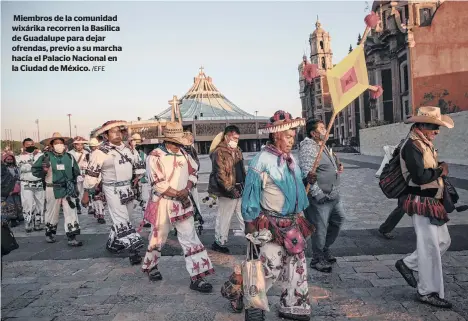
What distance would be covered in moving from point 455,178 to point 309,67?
11.6 m

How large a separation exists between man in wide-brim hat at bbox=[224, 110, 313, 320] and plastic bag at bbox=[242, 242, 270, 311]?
5.7 inches

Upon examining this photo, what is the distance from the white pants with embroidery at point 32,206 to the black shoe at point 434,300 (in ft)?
25.6

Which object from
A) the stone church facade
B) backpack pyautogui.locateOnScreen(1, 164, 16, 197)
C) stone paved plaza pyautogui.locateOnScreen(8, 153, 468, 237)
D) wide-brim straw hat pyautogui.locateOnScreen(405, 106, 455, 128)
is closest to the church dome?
the stone church facade

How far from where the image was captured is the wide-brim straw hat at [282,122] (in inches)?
150

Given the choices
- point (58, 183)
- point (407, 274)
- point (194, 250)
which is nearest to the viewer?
point (407, 274)

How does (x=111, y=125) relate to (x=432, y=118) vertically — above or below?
above

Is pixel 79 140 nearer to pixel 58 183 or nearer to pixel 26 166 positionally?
pixel 26 166

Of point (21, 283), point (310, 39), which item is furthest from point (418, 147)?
point (310, 39)

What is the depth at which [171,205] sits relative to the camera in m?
4.82

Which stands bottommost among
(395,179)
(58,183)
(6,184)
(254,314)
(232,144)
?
(254,314)

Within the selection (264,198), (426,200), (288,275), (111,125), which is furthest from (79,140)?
(426,200)

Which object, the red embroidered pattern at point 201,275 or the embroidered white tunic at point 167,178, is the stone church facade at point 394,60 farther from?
the red embroidered pattern at point 201,275

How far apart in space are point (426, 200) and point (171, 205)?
8.82ft

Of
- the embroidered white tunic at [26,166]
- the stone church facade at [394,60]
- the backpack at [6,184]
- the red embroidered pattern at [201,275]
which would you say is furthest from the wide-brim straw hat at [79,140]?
the stone church facade at [394,60]
